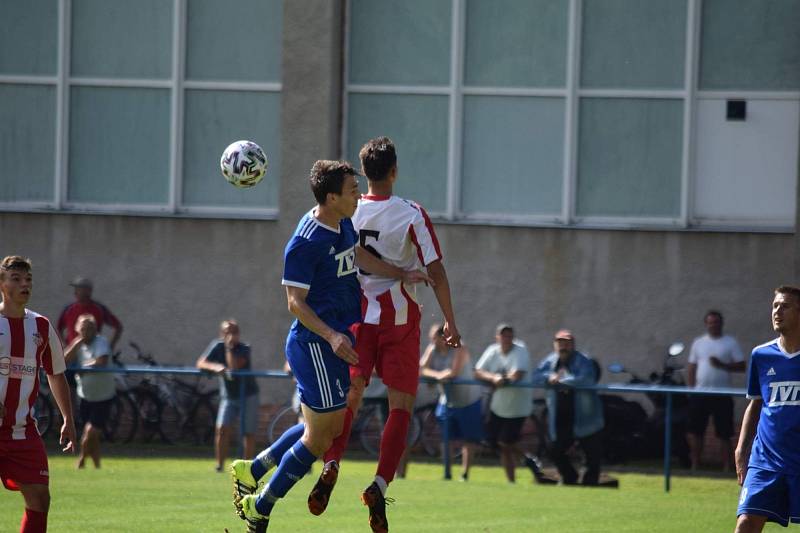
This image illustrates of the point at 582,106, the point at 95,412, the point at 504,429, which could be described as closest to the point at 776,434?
the point at 504,429

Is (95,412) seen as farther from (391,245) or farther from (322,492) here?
(322,492)

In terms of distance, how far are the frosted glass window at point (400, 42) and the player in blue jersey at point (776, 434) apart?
39.9ft

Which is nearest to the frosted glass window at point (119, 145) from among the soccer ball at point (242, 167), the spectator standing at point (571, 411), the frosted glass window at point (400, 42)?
the frosted glass window at point (400, 42)

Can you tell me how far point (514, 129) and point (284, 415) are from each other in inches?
203

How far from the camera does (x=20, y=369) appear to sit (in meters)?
8.62

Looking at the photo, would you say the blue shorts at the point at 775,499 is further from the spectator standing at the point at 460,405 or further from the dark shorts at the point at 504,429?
the dark shorts at the point at 504,429

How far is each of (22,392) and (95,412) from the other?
30.0 feet

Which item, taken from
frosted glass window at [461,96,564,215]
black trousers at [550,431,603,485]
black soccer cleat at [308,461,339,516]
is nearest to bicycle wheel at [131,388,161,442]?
frosted glass window at [461,96,564,215]

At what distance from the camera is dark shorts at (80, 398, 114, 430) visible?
17.5 m

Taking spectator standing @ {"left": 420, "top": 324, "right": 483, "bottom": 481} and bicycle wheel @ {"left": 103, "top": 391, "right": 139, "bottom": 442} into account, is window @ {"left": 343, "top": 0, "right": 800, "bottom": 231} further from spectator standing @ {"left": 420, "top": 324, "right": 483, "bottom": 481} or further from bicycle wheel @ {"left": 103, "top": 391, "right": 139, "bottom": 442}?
bicycle wheel @ {"left": 103, "top": 391, "right": 139, "bottom": 442}

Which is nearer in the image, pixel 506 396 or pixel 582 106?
pixel 506 396

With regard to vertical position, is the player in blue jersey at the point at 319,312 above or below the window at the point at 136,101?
below

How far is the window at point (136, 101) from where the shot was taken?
68.3 feet

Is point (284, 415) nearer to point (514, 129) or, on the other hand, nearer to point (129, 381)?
point (129, 381)
